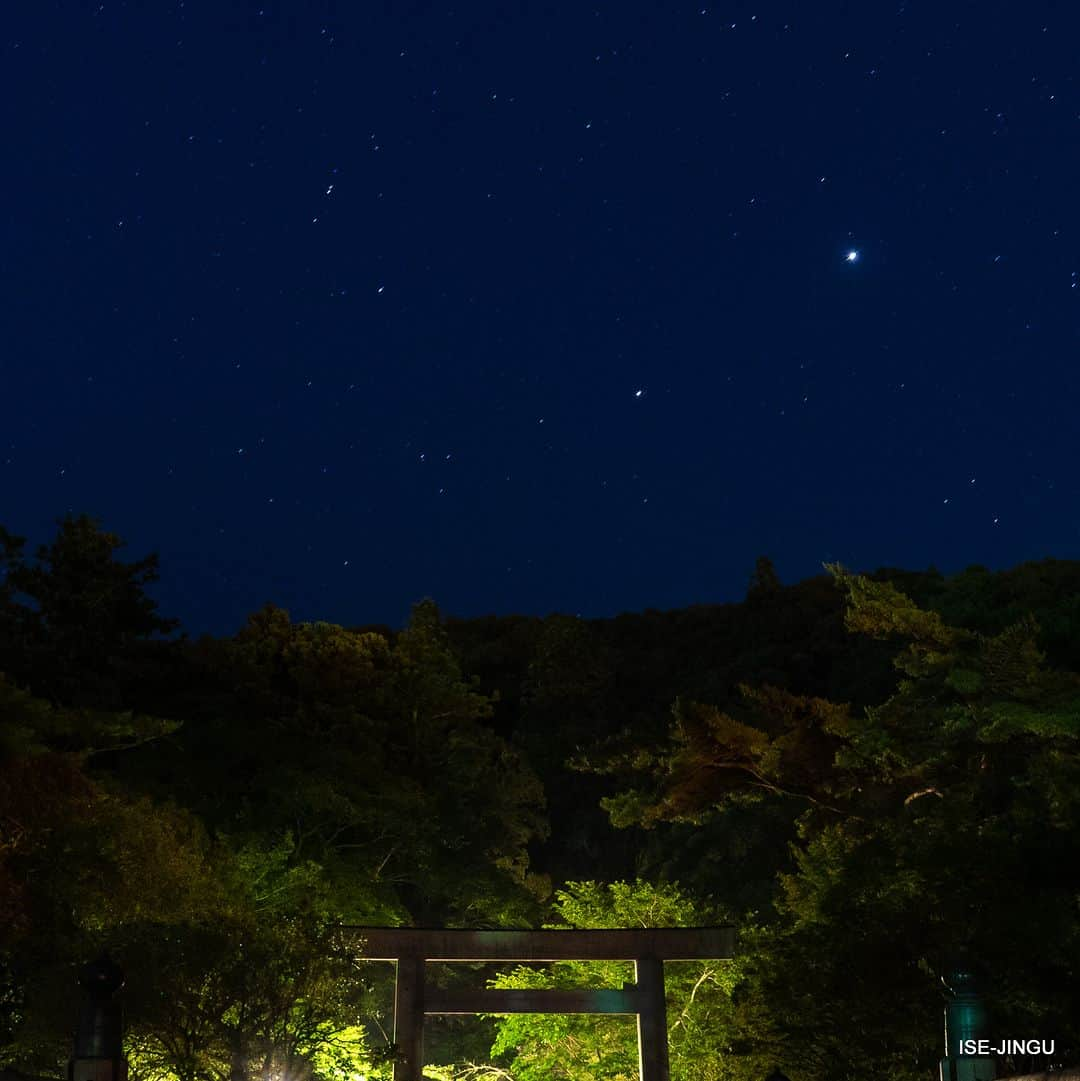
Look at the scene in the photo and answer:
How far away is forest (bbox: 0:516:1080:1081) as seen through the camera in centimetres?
912

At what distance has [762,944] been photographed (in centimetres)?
1080

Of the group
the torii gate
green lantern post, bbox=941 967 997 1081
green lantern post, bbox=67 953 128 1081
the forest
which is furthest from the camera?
the torii gate

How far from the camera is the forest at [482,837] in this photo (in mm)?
9125

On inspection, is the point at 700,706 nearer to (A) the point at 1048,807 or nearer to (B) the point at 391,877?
(A) the point at 1048,807

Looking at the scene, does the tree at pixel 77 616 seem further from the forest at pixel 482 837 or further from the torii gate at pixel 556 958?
the torii gate at pixel 556 958

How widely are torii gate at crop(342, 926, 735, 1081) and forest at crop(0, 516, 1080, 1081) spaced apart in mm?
572

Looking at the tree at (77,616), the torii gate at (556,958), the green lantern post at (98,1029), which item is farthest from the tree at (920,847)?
the tree at (77,616)

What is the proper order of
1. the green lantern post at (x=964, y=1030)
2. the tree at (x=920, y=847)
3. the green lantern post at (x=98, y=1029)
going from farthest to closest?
the tree at (x=920, y=847) → the green lantern post at (x=964, y=1030) → the green lantern post at (x=98, y=1029)

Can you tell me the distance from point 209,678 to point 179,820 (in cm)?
596

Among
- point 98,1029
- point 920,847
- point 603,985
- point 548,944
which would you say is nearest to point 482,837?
point 603,985

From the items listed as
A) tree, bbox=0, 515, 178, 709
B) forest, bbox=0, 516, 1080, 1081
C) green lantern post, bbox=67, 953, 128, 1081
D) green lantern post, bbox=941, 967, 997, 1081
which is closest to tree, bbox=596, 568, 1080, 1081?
forest, bbox=0, 516, 1080, 1081

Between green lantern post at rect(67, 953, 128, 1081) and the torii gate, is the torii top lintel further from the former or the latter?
green lantern post at rect(67, 953, 128, 1081)

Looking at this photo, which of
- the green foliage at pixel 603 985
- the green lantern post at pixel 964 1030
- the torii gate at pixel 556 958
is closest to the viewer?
the green lantern post at pixel 964 1030

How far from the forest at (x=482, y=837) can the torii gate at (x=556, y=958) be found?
572 millimetres
